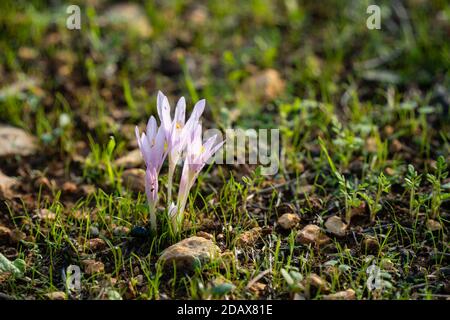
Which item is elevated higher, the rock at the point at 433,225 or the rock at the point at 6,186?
the rock at the point at 6,186

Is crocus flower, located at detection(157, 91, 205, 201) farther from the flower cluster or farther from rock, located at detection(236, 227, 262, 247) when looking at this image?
rock, located at detection(236, 227, 262, 247)

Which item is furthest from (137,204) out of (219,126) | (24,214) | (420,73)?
(420,73)

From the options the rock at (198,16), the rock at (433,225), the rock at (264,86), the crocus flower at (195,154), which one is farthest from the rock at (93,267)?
the rock at (198,16)

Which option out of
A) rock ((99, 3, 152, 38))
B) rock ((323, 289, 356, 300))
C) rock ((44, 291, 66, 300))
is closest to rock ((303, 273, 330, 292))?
rock ((323, 289, 356, 300))

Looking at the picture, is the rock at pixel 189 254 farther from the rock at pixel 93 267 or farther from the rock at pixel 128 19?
the rock at pixel 128 19

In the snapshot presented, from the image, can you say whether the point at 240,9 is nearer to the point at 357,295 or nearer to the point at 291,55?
the point at 291,55

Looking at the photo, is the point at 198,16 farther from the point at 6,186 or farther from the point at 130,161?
the point at 6,186

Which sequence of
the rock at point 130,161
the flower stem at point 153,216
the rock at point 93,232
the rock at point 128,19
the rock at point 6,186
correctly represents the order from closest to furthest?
the flower stem at point 153,216 → the rock at point 93,232 → the rock at point 6,186 → the rock at point 130,161 → the rock at point 128,19
